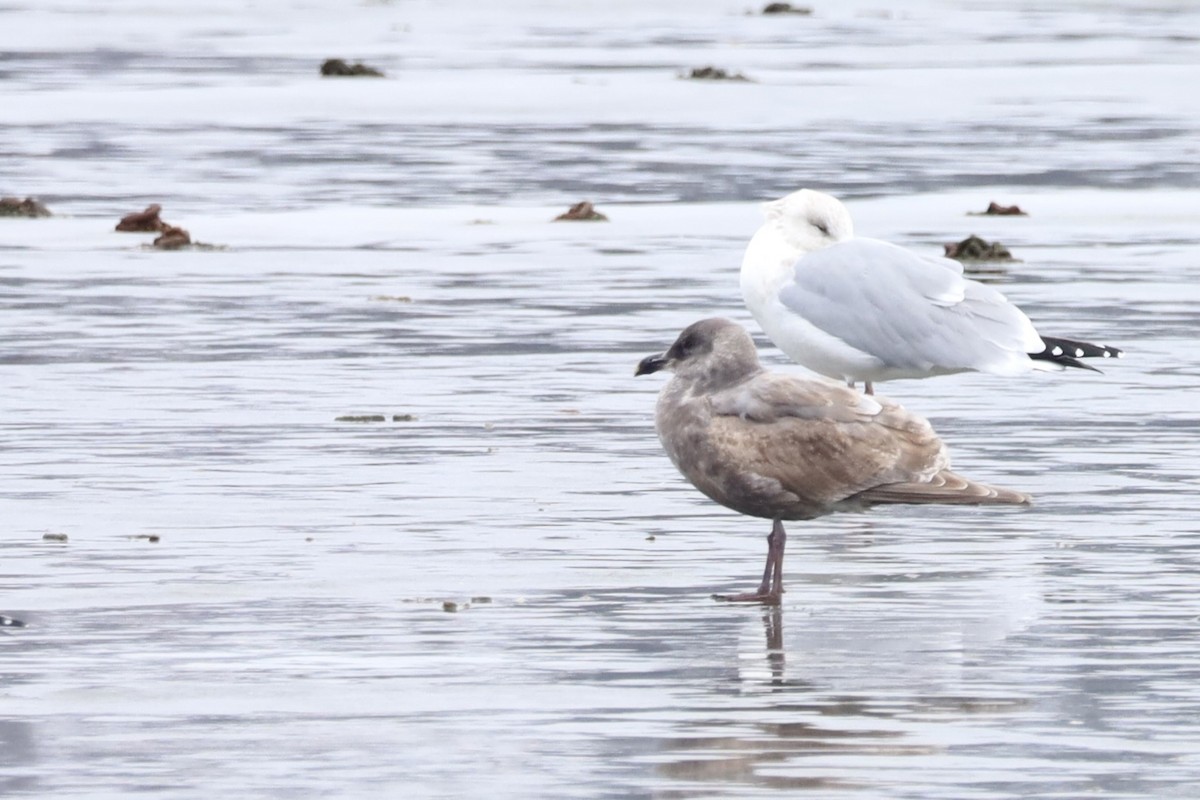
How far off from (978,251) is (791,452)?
388 inches

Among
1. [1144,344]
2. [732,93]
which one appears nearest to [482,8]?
[732,93]

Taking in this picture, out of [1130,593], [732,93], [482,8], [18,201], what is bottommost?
[482,8]

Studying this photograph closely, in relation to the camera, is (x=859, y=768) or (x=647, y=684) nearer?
(x=859, y=768)

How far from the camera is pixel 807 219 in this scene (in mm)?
12484

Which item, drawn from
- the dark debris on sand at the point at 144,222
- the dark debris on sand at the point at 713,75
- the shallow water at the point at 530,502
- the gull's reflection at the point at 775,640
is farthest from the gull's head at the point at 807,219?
the dark debris on sand at the point at 713,75

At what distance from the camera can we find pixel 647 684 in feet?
24.7

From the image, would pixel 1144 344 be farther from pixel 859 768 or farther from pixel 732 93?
pixel 732 93

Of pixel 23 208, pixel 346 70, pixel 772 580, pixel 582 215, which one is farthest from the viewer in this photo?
pixel 346 70

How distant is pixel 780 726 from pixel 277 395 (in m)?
6.51

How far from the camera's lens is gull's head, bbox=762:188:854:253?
1241 centimetres

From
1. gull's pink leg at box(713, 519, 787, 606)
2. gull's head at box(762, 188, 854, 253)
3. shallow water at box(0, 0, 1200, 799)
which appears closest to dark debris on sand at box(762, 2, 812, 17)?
shallow water at box(0, 0, 1200, 799)

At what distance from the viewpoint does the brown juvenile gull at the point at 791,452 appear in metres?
8.87

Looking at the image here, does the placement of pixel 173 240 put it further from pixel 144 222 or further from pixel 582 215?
pixel 582 215

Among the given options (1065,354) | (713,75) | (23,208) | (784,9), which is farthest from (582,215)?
(784,9)
